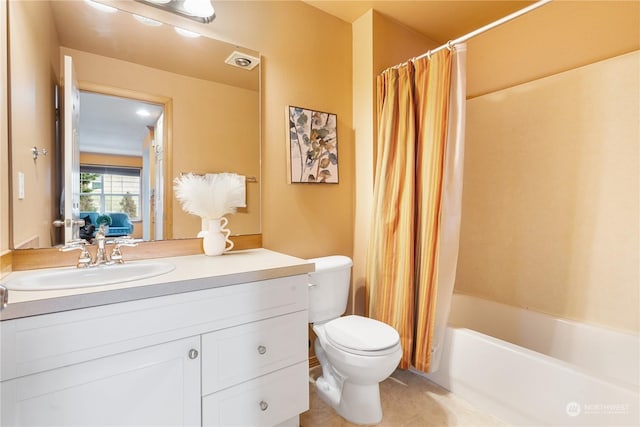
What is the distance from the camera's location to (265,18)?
6.08ft

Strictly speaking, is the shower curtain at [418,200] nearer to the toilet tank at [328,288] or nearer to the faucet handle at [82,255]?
the toilet tank at [328,288]

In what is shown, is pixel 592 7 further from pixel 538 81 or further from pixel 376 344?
pixel 376 344

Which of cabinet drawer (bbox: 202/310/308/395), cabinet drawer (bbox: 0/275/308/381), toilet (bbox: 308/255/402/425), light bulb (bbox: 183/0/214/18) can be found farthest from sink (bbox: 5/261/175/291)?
light bulb (bbox: 183/0/214/18)

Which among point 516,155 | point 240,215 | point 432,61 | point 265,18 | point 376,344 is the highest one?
point 265,18

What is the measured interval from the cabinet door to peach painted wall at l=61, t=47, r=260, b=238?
0.72 metres

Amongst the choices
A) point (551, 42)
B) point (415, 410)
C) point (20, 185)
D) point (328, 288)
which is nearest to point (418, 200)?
point (328, 288)

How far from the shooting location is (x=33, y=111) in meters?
1.22

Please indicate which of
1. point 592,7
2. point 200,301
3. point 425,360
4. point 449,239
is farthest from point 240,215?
point 592,7

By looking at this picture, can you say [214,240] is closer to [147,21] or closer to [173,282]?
[173,282]

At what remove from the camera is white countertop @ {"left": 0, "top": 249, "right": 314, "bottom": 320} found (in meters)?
0.85

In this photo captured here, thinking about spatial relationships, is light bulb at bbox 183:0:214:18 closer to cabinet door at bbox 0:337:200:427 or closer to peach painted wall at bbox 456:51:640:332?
cabinet door at bbox 0:337:200:427

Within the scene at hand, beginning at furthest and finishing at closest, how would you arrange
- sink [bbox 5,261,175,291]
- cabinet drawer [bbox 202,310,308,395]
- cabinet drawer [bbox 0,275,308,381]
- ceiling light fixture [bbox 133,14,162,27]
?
ceiling light fixture [bbox 133,14,162,27]
cabinet drawer [bbox 202,310,308,395]
sink [bbox 5,261,175,291]
cabinet drawer [bbox 0,275,308,381]

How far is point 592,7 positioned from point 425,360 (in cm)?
238

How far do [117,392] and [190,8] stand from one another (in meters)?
1.79
